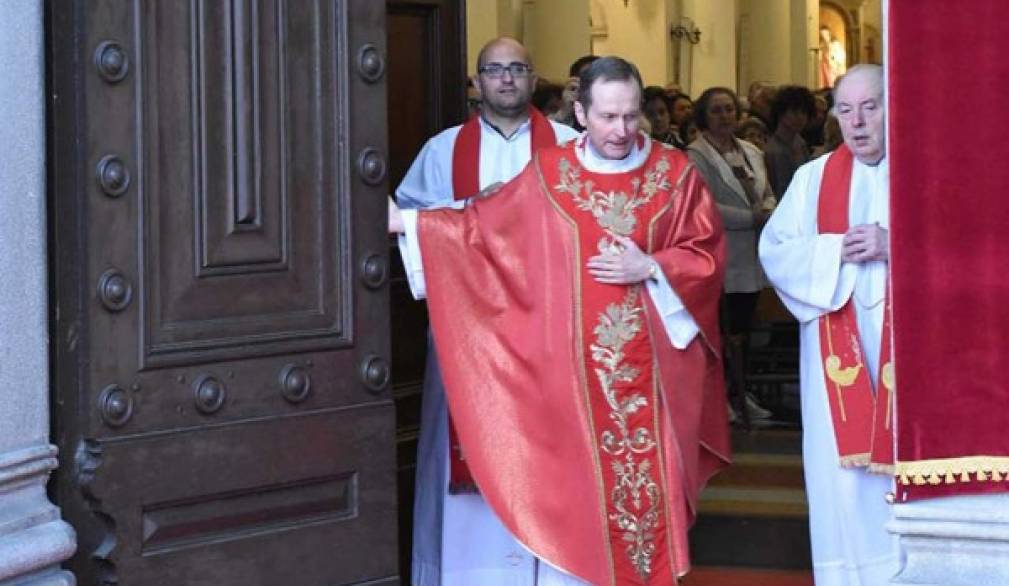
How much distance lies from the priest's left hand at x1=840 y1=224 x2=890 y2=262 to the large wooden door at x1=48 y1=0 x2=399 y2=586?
126 cm

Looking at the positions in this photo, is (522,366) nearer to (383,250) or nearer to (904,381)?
(383,250)

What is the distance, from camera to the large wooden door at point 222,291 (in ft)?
14.4

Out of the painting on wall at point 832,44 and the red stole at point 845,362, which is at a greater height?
the painting on wall at point 832,44

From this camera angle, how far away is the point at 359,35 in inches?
192

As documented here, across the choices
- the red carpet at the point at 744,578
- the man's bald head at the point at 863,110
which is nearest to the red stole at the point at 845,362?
the man's bald head at the point at 863,110

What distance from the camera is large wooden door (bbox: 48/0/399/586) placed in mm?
4402

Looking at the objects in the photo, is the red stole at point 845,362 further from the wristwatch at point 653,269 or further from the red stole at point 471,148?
the red stole at point 471,148

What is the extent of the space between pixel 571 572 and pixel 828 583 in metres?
0.74

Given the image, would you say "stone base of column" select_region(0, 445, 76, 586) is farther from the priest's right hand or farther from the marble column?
the priest's right hand

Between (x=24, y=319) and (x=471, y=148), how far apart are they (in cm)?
200

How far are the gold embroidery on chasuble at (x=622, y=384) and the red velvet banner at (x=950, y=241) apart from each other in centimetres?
104

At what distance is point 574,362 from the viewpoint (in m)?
5.23

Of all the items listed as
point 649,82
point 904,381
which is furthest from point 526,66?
point 649,82

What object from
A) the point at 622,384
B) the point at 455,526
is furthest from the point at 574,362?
the point at 455,526
